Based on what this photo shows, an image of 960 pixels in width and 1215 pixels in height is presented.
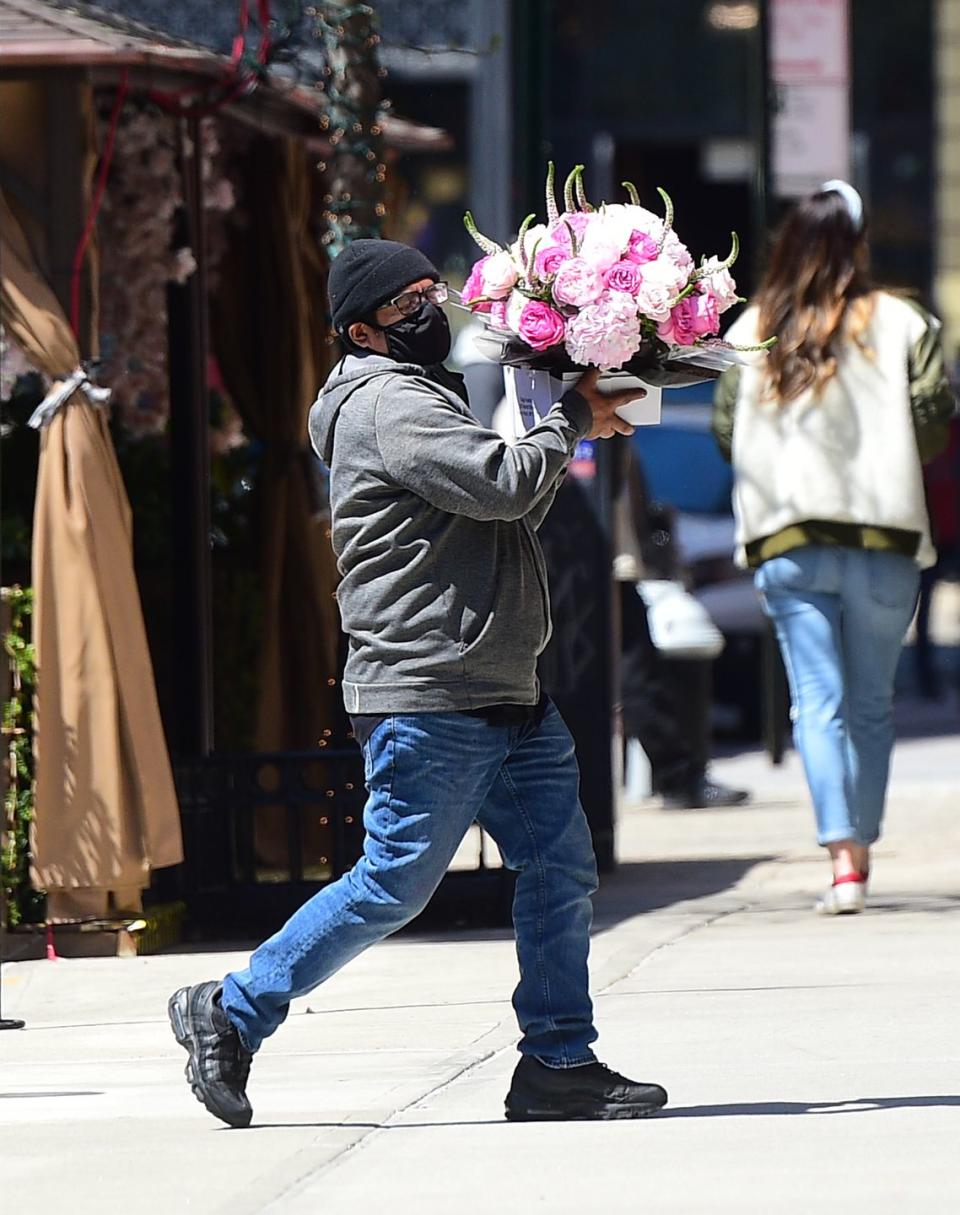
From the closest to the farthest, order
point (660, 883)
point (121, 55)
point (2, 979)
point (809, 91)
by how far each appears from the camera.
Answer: point (2, 979) → point (121, 55) → point (660, 883) → point (809, 91)

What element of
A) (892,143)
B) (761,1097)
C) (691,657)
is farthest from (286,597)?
(892,143)

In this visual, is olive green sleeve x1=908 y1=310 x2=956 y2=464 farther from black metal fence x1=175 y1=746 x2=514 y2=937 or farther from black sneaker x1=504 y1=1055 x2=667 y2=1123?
black sneaker x1=504 y1=1055 x2=667 y2=1123

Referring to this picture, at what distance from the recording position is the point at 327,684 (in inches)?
366

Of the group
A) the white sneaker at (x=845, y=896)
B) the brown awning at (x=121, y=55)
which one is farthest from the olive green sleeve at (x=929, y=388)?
the brown awning at (x=121, y=55)

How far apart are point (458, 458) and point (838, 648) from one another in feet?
9.56

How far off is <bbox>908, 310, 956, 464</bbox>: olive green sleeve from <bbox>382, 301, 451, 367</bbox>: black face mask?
272 cm

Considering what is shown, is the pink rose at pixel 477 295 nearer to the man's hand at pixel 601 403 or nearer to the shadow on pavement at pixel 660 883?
the man's hand at pixel 601 403

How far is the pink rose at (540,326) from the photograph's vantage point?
5238 mm

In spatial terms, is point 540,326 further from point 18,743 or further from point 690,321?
point 18,743

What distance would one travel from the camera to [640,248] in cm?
534

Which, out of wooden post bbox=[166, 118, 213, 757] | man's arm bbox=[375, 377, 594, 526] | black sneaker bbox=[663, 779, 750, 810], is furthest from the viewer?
black sneaker bbox=[663, 779, 750, 810]

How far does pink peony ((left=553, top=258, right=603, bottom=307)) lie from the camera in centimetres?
524

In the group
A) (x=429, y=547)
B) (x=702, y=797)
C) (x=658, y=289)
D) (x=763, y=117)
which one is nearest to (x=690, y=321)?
(x=658, y=289)

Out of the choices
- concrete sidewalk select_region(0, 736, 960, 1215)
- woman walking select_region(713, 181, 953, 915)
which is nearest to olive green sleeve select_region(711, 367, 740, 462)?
woman walking select_region(713, 181, 953, 915)
